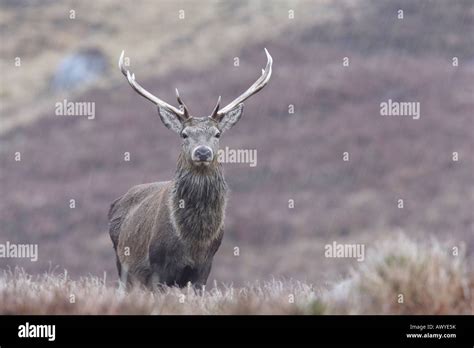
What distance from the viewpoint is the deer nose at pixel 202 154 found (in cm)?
983

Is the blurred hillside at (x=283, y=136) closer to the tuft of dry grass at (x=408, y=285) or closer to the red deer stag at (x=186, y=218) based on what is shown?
the red deer stag at (x=186, y=218)

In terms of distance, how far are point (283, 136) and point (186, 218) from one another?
2436cm

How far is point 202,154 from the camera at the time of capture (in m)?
9.83

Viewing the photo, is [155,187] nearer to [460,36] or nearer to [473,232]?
[473,232]

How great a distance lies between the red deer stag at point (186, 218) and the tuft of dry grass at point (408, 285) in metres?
3.33

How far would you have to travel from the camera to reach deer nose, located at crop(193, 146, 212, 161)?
9828 millimetres

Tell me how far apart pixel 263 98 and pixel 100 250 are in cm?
1065

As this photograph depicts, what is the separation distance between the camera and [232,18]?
159ft

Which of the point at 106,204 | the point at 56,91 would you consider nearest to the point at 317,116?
the point at 106,204

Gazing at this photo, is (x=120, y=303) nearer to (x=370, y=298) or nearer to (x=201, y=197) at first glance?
(x=370, y=298)

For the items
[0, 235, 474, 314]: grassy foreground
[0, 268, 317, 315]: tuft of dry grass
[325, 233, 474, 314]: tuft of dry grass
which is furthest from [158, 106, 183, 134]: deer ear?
[325, 233, 474, 314]: tuft of dry grass

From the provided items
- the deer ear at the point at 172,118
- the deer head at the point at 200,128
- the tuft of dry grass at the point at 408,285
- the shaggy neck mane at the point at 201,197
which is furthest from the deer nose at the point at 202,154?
the tuft of dry grass at the point at 408,285

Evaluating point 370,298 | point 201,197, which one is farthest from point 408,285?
point 201,197

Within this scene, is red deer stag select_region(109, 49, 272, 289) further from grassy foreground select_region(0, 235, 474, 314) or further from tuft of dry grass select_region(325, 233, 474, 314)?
tuft of dry grass select_region(325, 233, 474, 314)
